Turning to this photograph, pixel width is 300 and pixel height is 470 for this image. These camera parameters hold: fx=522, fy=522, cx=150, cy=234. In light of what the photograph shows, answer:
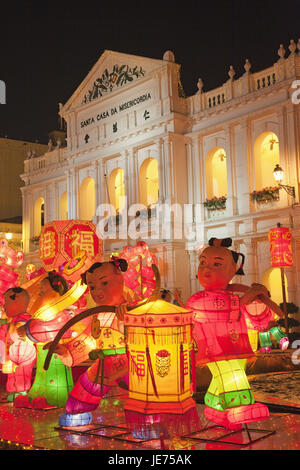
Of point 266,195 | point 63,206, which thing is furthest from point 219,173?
point 63,206

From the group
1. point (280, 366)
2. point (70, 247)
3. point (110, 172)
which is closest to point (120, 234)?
point (110, 172)

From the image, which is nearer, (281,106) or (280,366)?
(280,366)

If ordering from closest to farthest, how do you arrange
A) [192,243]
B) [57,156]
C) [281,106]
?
[281,106] < [192,243] < [57,156]

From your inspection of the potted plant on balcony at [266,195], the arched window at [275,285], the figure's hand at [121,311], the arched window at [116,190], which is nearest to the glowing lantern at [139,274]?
the figure's hand at [121,311]

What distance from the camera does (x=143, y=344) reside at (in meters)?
4.90

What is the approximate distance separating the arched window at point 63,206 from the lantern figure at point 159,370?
1981 cm

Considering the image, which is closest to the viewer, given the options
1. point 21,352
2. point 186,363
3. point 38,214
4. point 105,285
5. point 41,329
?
point 186,363

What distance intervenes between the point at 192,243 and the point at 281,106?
541 cm

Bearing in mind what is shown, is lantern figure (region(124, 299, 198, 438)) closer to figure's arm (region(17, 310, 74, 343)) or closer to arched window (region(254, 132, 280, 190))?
figure's arm (region(17, 310, 74, 343))

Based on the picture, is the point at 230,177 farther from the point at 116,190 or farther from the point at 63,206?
the point at 63,206

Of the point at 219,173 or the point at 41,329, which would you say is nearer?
the point at 41,329

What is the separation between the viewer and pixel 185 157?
1891 centimetres

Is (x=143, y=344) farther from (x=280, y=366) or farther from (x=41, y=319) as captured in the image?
(x=280, y=366)

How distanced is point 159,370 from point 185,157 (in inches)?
578
